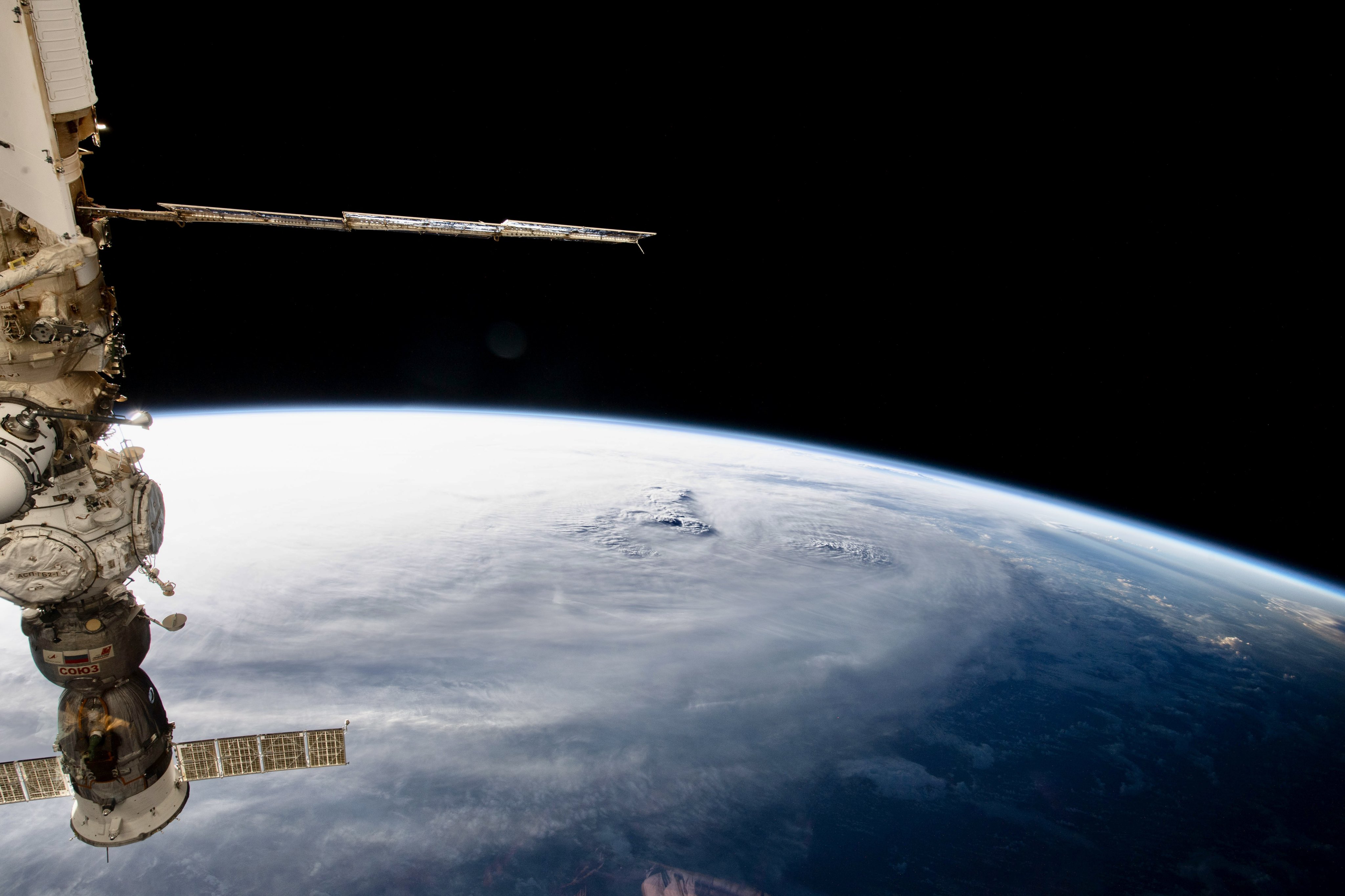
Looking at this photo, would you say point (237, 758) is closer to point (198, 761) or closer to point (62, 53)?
point (198, 761)

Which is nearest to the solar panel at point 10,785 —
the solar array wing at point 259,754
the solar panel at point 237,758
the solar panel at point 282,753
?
the solar array wing at point 259,754

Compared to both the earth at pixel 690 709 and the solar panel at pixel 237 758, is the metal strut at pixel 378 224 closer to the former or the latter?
the solar panel at pixel 237 758

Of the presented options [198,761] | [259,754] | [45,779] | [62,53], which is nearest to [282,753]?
[259,754]

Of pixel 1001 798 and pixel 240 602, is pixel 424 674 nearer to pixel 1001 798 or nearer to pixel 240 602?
pixel 240 602

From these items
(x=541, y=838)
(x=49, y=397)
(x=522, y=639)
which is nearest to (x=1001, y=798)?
(x=541, y=838)

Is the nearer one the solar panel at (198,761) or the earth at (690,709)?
the solar panel at (198,761)

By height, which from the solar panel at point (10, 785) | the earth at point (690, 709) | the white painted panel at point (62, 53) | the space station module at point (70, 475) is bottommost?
the earth at point (690, 709)
